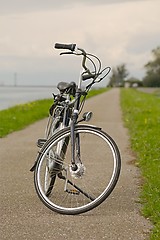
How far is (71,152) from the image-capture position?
5082 millimetres

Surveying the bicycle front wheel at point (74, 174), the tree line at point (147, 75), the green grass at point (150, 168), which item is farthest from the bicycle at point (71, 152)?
the tree line at point (147, 75)

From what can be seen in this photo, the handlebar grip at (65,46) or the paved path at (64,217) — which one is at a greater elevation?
the handlebar grip at (65,46)

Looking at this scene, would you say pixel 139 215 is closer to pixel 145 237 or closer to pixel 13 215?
pixel 145 237

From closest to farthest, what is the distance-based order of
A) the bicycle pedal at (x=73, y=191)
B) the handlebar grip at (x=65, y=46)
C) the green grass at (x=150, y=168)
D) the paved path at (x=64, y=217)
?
the paved path at (x=64, y=217), the green grass at (x=150, y=168), the handlebar grip at (x=65, y=46), the bicycle pedal at (x=73, y=191)

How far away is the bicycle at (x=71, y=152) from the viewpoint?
5.00 metres

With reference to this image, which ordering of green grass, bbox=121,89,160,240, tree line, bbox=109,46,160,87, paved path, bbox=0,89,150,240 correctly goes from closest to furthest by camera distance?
paved path, bbox=0,89,150,240 → green grass, bbox=121,89,160,240 → tree line, bbox=109,46,160,87

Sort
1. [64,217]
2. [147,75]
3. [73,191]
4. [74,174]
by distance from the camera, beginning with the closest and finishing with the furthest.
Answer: [64,217] < [74,174] < [73,191] < [147,75]

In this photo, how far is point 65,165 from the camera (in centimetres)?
521

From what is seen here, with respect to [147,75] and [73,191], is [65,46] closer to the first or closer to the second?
[73,191]

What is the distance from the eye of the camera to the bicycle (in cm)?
500

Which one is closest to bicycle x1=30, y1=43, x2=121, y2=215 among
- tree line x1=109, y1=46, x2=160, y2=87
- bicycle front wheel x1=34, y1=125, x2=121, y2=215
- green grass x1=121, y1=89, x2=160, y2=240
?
bicycle front wheel x1=34, y1=125, x2=121, y2=215

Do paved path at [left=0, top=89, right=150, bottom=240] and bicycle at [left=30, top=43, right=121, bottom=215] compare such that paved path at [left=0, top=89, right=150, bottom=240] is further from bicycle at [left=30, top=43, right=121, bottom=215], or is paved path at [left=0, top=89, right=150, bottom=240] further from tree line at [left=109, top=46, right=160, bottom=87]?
tree line at [left=109, top=46, right=160, bottom=87]

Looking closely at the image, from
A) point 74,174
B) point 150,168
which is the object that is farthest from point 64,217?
point 150,168

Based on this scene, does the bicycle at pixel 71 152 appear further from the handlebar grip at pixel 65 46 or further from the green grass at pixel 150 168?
the green grass at pixel 150 168
